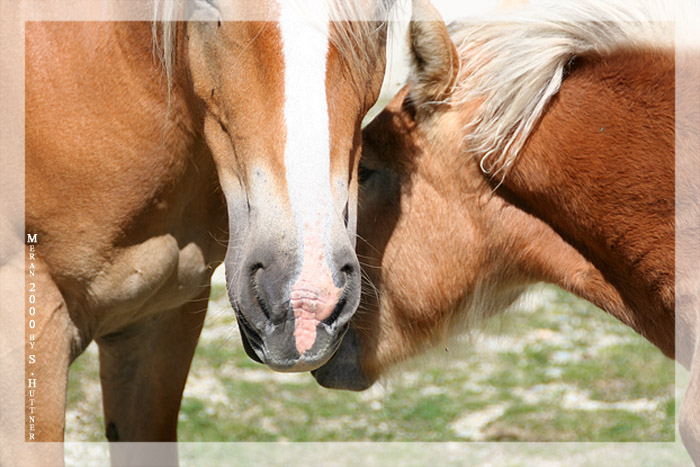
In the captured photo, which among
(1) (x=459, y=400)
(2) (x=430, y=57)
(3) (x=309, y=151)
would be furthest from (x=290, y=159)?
(1) (x=459, y=400)

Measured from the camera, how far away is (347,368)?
2605mm

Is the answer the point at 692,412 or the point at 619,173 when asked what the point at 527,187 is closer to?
the point at 619,173

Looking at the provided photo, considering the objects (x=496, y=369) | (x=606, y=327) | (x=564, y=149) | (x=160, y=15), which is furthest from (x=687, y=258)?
(x=606, y=327)

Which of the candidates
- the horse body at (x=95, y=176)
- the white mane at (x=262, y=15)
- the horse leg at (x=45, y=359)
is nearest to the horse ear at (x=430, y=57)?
the white mane at (x=262, y=15)

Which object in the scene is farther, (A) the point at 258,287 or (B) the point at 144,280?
(B) the point at 144,280

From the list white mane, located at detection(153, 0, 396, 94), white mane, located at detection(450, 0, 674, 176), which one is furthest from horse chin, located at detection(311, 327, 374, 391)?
white mane, located at detection(153, 0, 396, 94)

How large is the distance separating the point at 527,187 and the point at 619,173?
243 mm

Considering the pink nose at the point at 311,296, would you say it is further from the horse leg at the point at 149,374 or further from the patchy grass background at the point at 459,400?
the patchy grass background at the point at 459,400

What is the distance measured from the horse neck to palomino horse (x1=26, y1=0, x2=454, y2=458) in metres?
0.36

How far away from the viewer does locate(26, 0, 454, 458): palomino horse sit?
188cm

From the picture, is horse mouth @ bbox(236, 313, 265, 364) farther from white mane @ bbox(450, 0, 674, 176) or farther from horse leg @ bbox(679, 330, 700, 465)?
horse leg @ bbox(679, 330, 700, 465)

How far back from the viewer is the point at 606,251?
219 centimetres

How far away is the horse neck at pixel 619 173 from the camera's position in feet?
6.81

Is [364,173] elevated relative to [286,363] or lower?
elevated
